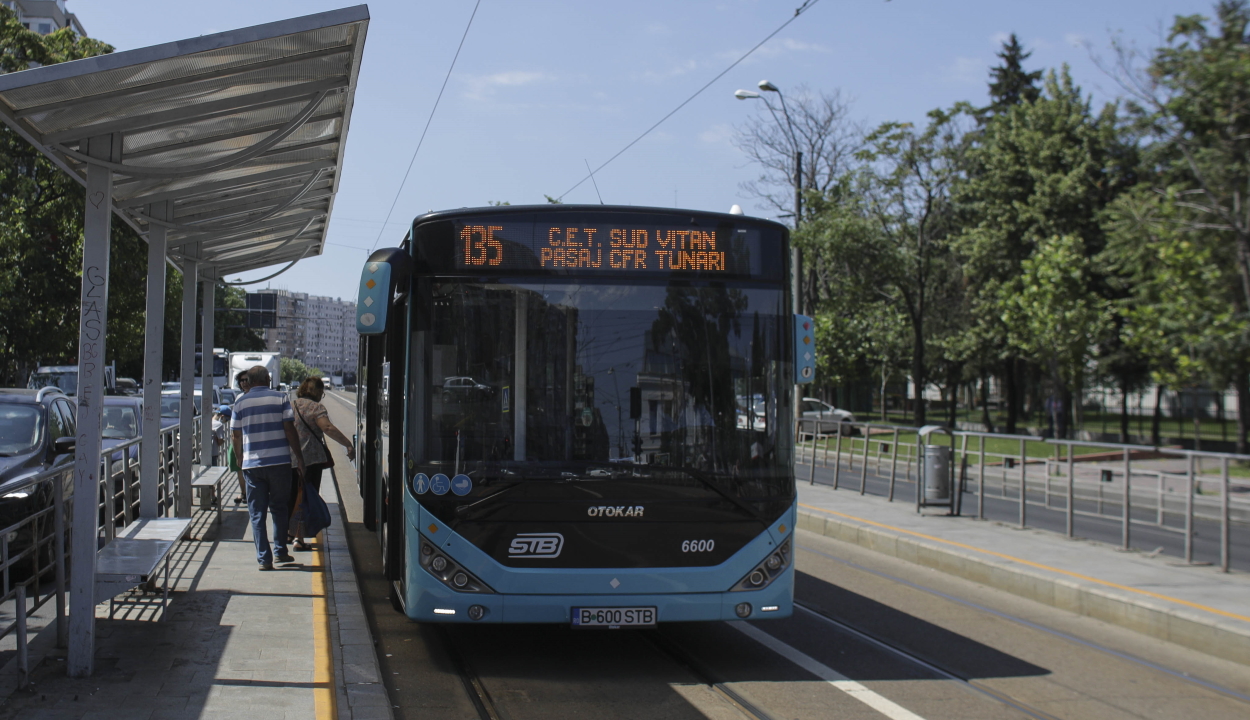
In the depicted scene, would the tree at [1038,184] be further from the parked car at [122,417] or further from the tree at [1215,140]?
the parked car at [122,417]

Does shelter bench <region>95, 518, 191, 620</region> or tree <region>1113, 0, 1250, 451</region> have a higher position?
tree <region>1113, 0, 1250, 451</region>

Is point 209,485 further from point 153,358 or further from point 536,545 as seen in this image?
point 536,545

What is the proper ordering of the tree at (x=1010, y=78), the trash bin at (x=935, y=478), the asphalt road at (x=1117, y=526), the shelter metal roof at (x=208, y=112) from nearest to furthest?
the shelter metal roof at (x=208, y=112) → the asphalt road at (x=1117, y=526) → the trash bin at (x=935, y=478) → the tree at (x=1010, y=78)

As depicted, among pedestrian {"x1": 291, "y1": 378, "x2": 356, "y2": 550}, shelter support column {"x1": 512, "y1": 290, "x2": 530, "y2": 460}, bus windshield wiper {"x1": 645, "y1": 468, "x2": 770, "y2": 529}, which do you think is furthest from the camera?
pedestrian {"x1": 291, "y1": 378, "x2": 356, "y2": 550}

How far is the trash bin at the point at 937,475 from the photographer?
13.8 m

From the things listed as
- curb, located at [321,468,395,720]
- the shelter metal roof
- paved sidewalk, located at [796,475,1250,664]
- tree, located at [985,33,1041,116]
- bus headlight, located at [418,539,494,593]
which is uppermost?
tree, located at [985,33,1041,116]

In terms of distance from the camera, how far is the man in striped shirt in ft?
27.6

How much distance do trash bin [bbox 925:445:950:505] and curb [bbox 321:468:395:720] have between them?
26.6ft

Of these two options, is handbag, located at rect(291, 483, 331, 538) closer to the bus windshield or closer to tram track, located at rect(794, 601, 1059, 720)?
the bus windshield

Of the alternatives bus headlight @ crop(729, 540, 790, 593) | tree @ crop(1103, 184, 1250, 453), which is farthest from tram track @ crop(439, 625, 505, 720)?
tree @ crop(1103, 184, 1250, 453)

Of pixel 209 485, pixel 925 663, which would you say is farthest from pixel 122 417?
pixel 925 663

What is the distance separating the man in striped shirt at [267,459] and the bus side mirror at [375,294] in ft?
8.62

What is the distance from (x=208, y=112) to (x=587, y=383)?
108 inches

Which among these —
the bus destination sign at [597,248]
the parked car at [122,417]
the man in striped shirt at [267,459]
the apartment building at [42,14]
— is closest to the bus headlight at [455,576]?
the bus destination sign at [597,248]
